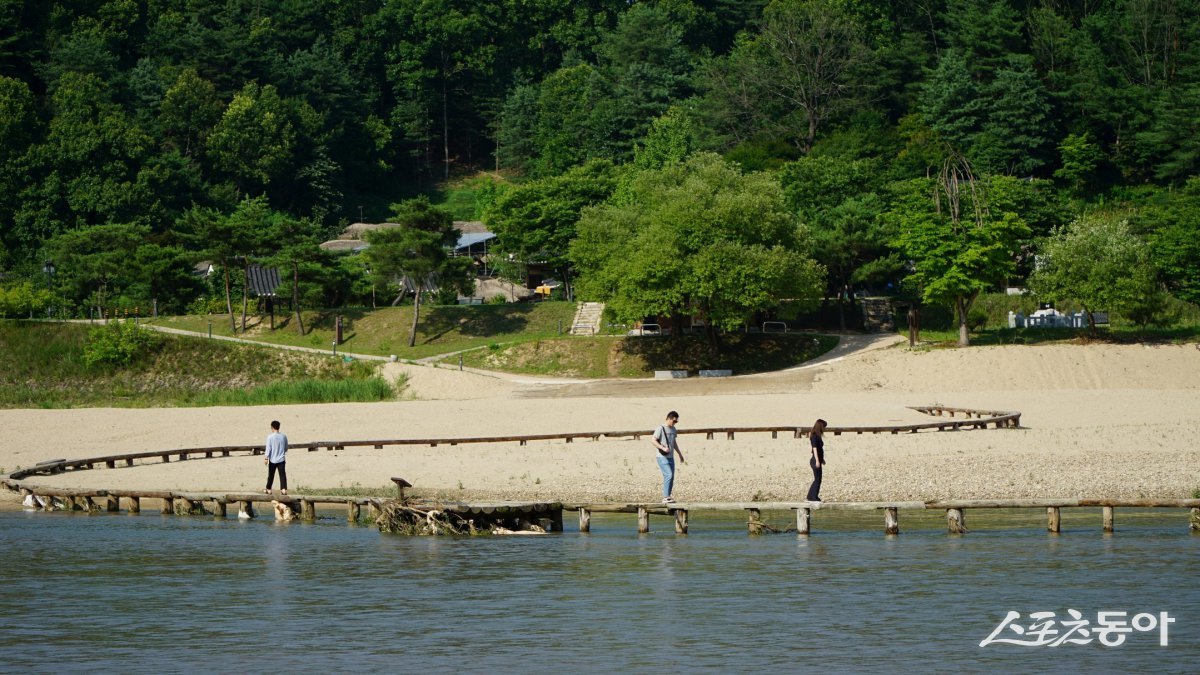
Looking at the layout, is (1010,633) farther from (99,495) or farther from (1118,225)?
(1118,225)

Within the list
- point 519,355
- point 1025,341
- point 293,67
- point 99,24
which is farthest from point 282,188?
point 1025,341

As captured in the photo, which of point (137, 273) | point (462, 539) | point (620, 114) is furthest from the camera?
point (620, 114)

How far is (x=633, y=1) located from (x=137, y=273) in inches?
3167

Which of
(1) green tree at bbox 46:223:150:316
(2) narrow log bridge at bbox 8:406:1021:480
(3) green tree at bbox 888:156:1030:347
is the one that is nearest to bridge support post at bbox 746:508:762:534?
(2) narrow log bridge at bbox 8:406:1021:480

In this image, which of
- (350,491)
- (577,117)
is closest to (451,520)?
(350,491)

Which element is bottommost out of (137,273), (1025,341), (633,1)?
(1025,341)

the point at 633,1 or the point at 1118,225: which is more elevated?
the point at 633,1

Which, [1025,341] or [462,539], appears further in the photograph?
[1025,341]

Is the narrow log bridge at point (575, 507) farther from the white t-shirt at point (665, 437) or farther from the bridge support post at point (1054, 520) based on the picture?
the white t-shirt at point (665, 437)

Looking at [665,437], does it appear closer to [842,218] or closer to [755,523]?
[755,523]

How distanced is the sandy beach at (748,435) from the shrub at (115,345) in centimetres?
1487

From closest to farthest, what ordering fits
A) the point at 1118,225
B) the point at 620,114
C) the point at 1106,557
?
the point at 1106,557
the point at 1118,225
the point at 620,114

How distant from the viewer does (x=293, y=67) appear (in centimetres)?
12694

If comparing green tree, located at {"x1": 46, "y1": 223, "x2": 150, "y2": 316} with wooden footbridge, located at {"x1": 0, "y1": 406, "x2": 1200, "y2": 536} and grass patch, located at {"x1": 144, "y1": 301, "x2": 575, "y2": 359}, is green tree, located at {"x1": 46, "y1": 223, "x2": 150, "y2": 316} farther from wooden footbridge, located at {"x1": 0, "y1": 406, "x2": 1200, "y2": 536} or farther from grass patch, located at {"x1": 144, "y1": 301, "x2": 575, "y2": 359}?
wooden footbridge, located at {"x1": 0, "y1": 406, "x2": 1200, "y2": 536}
